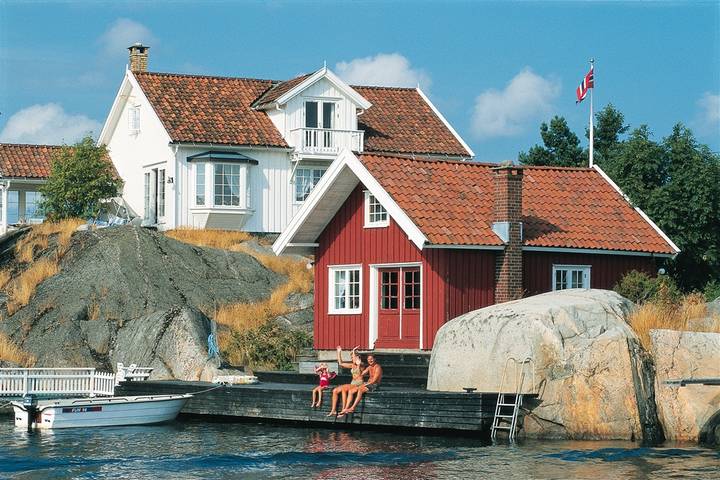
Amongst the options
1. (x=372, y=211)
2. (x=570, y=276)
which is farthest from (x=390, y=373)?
(x=570, y=276)

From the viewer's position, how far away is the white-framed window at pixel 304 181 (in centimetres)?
5116

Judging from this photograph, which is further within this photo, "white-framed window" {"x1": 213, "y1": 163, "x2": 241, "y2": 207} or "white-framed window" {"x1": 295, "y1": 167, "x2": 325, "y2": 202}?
"white-framed window" {"x1": 295, "y1": 167, "x2": 325, "y2": 202}

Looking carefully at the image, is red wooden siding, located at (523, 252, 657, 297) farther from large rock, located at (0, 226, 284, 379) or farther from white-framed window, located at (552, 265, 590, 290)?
large rock, located at (0, 226, 284, 379)

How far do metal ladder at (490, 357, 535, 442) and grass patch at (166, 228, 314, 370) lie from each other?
32.9 ft

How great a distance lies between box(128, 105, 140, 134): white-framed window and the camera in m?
52.5

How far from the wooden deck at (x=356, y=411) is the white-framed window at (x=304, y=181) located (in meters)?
20.0

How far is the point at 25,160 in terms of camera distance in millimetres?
54750

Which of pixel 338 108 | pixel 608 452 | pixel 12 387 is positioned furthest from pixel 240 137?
pixel 608 452

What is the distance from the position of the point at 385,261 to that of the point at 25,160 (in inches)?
1052

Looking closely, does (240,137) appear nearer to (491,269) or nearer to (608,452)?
(491,269)

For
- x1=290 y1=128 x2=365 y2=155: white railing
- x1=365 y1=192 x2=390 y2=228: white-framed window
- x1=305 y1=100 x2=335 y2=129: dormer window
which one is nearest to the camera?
x1=365 y1=192 x2=390 y2=228: white-framed window

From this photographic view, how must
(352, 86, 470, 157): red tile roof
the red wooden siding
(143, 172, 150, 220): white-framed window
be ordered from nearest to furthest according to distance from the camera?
the red wooden siding → (143, 172, 150, 220): white-framed window → (352, 86, 470, 157): red tile roof

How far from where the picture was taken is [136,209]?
52.6m

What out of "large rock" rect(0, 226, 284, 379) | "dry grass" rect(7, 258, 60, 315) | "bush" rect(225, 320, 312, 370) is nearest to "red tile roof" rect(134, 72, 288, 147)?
"large rock" rect(0, 226, 284, 379)
